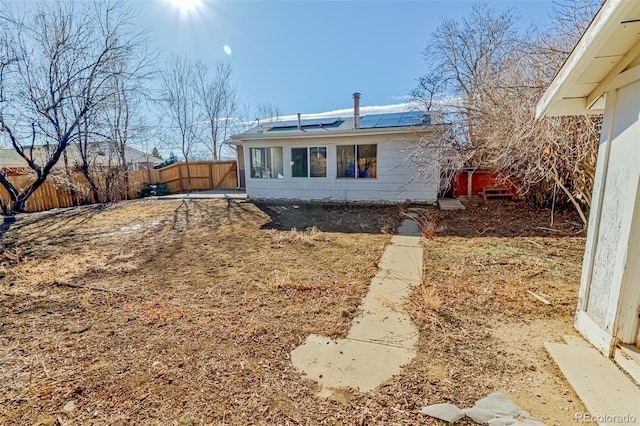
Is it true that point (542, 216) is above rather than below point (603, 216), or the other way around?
below

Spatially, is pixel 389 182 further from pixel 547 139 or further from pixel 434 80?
pixel 434 80

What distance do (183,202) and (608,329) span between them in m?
12.2

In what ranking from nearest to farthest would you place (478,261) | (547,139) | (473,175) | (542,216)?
(478,261) < (547,139) < (542,216) < (473,175)

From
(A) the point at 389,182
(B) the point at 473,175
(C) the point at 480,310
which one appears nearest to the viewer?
(C) the point at 480,310

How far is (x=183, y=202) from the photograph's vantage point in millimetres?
11672

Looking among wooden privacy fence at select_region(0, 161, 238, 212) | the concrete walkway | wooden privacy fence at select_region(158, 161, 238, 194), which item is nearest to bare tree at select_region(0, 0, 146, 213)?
wooden privacy fence at select_region(0, 161, 238, 212)

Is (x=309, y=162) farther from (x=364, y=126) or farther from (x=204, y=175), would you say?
(x=204, y=175)

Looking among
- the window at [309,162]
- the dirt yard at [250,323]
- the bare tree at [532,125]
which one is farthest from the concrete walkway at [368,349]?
the window at [309,162]

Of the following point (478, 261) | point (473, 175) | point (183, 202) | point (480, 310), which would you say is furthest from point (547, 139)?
point (183, 202)

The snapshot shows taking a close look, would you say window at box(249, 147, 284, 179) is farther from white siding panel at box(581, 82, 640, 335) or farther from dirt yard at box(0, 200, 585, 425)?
white siding panel at box(581, 82, 640, 335)

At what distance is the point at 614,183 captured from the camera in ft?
7.47
